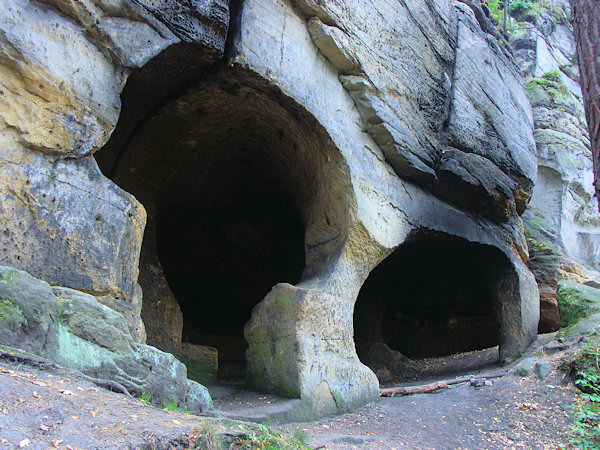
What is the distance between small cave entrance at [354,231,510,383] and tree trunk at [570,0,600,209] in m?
5.20

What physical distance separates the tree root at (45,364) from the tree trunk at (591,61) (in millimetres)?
3007

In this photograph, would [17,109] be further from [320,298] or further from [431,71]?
[431,71]

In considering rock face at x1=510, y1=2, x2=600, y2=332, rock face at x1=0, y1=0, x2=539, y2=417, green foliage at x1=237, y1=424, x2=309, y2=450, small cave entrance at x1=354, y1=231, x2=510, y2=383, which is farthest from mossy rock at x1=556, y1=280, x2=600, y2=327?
green foliage at x1=237, y1=424, x2=309, y2=450

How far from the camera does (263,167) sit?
26.6 feet

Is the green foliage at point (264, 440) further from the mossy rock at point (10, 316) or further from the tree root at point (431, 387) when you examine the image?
the tree root at point (431, 387)

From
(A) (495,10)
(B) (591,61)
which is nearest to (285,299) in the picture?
(B) (591,61)

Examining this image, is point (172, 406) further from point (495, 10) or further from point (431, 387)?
point (495, 10)

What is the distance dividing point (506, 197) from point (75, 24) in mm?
6675

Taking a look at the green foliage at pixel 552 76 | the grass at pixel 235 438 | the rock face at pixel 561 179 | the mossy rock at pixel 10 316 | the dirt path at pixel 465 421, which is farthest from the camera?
the green foliage at pixel 552 76

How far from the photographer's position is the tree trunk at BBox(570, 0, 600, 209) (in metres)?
2.89

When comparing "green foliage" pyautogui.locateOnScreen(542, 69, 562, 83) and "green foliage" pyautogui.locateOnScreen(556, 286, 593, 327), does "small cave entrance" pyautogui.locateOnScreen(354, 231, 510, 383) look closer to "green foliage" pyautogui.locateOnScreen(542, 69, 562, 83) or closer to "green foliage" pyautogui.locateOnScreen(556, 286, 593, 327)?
"green foliage" pyautogui.locateOnScreen(556, 286, 593, 327)

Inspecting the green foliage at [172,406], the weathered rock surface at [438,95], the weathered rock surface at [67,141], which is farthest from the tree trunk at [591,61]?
the weathered rock surface at [438,95]

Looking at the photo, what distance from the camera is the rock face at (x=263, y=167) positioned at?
4340mm

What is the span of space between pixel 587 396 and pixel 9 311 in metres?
5.22
